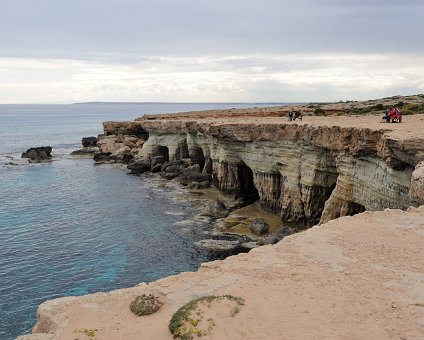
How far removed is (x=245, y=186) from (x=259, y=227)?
1312 cm

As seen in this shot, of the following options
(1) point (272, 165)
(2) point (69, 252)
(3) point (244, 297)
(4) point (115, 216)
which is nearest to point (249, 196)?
(1) point (272, 165)

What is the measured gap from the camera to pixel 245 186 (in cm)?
4853

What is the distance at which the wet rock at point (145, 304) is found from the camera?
43.2ft

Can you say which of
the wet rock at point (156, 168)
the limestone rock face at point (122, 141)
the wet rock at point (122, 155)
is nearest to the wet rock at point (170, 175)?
the wet rock at point (156, 168)

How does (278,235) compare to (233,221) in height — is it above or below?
above

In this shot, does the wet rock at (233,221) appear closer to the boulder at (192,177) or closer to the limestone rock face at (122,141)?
the boulder at (192,177)

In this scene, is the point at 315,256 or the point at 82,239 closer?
the point at 315,256

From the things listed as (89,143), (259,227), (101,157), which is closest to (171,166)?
(101,157)

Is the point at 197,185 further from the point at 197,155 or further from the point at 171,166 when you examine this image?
the point at 171,166

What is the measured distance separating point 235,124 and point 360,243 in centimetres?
2761

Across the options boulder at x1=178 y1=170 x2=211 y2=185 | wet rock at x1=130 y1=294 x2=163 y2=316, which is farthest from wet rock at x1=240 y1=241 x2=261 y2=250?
boulder at x1=178 y1=170 x2=211 y2=185

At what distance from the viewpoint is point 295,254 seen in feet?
53.6

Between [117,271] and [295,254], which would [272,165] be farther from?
[295,254]

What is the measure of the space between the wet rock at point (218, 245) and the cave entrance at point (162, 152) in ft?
121
